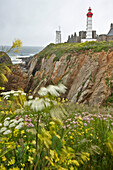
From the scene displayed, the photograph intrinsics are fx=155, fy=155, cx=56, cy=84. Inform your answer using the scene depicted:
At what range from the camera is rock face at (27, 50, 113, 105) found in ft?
44.8

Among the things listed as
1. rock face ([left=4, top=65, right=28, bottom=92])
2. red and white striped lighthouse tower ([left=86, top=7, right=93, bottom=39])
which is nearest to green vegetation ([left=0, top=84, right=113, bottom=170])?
rock face ([left=4, top=65, right=28, bottom=92])

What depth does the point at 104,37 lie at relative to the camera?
41.0 meters

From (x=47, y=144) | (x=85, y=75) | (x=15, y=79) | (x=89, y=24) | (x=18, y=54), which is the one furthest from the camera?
(x=18, y=54)

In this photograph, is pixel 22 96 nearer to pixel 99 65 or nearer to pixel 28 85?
pixel 99 65

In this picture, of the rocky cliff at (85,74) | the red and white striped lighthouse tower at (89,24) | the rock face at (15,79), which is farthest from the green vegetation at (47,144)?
the red and white striped lighthouse tower at (89,24)

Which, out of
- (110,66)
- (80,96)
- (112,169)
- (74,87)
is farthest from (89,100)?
(112,169)

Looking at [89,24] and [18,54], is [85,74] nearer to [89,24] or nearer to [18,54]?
[89,24]

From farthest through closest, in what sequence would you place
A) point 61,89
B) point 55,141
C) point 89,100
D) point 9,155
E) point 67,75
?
point 67,75, point 89,100, point 9,155, point 55,141, point 61,89

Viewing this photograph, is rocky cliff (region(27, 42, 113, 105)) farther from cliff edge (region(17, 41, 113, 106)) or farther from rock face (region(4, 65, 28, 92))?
rock face (region(4, 65, 28, 92))

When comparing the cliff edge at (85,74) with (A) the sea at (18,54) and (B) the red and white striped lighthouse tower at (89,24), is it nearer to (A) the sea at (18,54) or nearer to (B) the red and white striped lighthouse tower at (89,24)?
(A) the sea at (18,54)

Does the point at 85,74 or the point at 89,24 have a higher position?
the point at 89,24

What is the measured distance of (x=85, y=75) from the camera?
1598 cm

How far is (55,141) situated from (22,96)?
31.1 inches

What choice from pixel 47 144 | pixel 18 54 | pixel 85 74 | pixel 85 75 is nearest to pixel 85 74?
pixel 85 74
